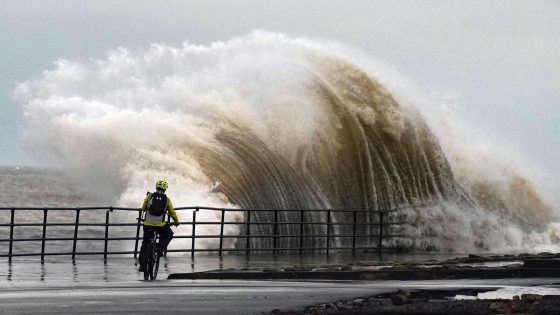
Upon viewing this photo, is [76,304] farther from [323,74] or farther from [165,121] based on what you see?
[323,74]

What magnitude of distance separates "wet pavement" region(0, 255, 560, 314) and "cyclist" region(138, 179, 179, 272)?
56cm

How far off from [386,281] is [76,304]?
6369 millimetres

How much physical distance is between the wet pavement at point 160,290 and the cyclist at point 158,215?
1.85 feet

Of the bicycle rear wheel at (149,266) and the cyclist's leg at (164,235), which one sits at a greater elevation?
the cyclist's leg at (164,235)

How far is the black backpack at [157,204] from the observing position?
70.1 ft

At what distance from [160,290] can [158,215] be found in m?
3.60

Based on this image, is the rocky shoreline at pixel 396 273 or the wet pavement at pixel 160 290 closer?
the wet pavement at pixel 160 290

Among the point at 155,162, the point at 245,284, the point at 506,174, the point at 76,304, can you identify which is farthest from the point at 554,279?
the point at 506,174

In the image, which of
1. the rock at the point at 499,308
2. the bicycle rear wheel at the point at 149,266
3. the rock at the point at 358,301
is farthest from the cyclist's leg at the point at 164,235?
the rock at the point at 499,308

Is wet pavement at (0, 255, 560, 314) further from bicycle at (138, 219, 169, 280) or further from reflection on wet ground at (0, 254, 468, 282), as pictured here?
bicycle at (138, 219, 169, 280)

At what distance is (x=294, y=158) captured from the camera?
37.8m

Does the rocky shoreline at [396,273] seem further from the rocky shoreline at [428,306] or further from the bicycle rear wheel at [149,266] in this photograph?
the rocky shoreline at [428,306]

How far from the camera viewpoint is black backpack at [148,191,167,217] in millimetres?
21359

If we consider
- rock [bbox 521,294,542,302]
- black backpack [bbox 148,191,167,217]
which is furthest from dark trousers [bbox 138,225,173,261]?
rock [bbox 521,294,542,302]
